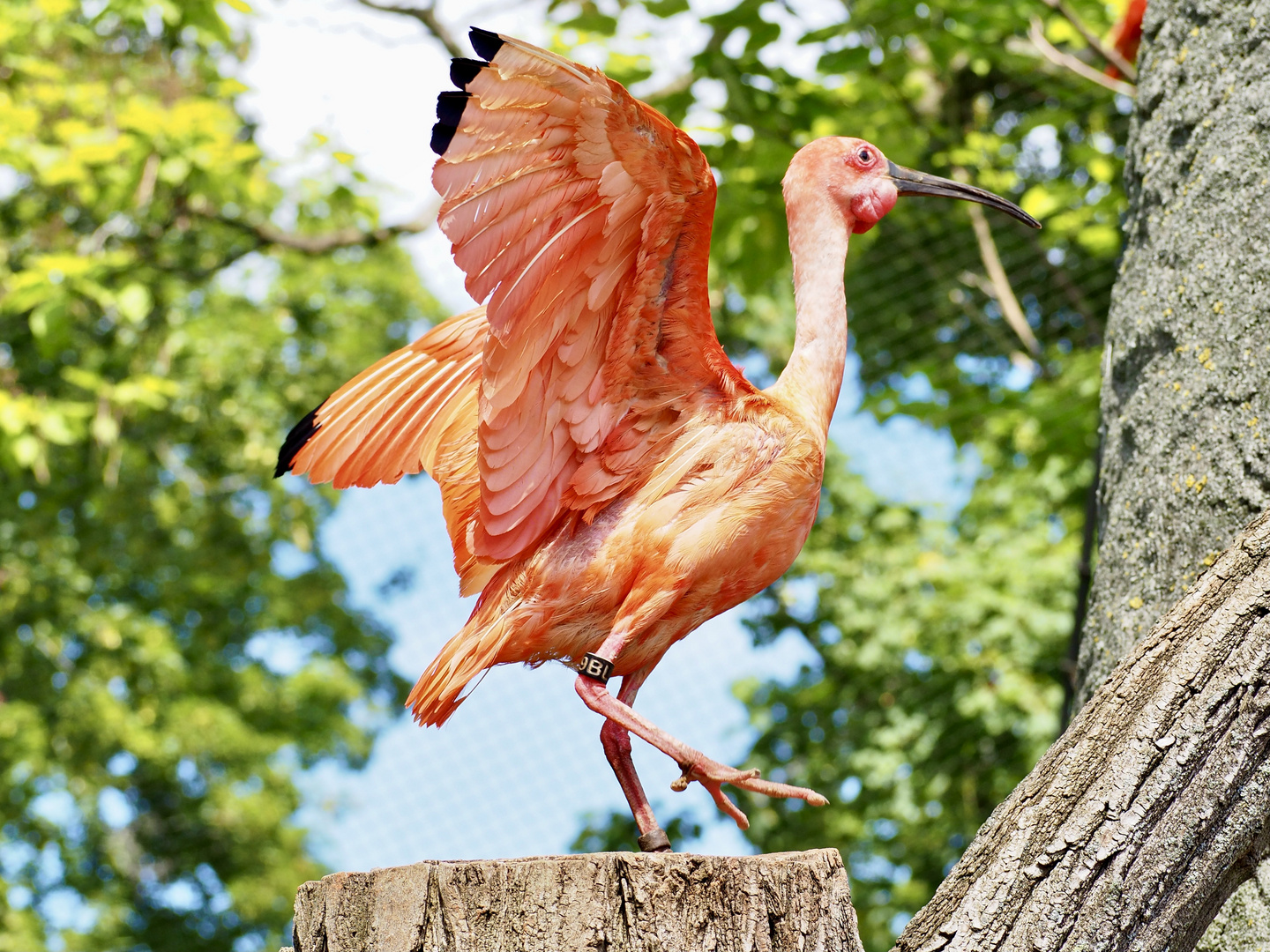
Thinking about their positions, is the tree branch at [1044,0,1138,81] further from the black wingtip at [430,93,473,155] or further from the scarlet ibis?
the black wingtip at [430,93,473,155]

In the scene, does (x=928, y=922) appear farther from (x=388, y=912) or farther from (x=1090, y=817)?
(x=388, y=912)

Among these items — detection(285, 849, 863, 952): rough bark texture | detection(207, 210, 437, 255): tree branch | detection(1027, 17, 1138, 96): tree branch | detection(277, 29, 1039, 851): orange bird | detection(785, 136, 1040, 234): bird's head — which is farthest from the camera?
detection(207, 210, 437, 255): tree branch

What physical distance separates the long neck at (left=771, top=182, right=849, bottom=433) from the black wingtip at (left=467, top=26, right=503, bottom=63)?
651 mm

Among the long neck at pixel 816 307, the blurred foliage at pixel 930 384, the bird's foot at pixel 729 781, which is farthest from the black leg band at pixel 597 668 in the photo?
the blurred foliage at pixel 930 384

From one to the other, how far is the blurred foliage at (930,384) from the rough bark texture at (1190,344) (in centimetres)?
156

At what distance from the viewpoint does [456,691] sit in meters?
1.84

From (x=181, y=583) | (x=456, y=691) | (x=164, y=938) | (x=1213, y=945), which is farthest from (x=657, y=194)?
(x=164, y=938)

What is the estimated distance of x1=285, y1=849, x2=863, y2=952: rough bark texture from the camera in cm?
133

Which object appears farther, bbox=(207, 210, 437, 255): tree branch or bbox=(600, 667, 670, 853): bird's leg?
bbox=(207, 210, 437, 255): tree branch

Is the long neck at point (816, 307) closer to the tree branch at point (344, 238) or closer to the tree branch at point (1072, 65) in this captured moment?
the tree branch at point (1072, 65)

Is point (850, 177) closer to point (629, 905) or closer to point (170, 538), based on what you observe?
point (629, 905)

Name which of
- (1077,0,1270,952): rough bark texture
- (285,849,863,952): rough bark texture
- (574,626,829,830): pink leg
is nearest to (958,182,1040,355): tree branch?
(1077,0,1270,952): rough bark texture

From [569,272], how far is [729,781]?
731mm

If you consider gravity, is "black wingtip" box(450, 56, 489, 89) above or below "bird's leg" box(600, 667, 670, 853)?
above
